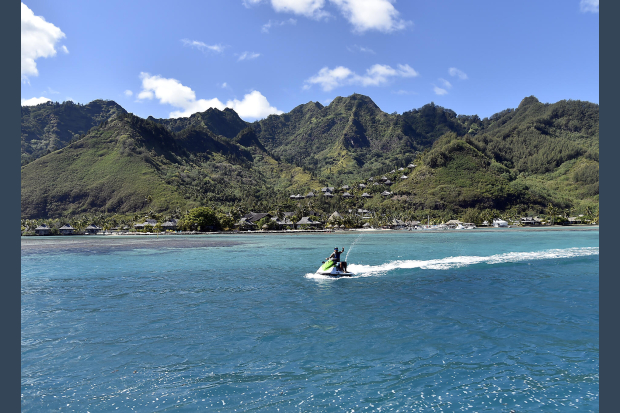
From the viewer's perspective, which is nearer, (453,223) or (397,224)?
(453,223)

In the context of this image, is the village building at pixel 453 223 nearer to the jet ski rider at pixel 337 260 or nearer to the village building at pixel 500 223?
the village building at pixel 500 223

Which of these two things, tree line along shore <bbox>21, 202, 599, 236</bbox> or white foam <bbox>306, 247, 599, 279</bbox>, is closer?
white foam <bbox>306, 247, 599, 279</bbox>

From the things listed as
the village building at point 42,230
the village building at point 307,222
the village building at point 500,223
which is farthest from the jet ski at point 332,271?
the village building at point 42,230

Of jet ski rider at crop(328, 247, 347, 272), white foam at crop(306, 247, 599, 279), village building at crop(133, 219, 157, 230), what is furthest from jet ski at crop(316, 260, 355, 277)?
village building at crop(133, 219, 157, 230)

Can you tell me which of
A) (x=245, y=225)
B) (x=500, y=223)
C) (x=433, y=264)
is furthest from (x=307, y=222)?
(x=433, y=264)

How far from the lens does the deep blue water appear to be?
1043 centimetres

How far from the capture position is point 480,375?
458 inches

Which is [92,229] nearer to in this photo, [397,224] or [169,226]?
[169,226]

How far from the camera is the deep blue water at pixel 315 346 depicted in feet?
34.2

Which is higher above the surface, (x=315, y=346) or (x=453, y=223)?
(x=453, y=223)

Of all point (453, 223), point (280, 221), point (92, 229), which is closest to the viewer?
point (92, 229)

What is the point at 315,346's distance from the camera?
14305mm

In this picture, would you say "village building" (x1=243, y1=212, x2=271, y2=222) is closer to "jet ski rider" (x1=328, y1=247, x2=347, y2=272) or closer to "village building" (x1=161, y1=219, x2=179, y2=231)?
"village building" (x1=161, y1=219, x2=179, y2=231)

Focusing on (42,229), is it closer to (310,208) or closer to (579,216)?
(310,208)
